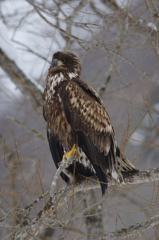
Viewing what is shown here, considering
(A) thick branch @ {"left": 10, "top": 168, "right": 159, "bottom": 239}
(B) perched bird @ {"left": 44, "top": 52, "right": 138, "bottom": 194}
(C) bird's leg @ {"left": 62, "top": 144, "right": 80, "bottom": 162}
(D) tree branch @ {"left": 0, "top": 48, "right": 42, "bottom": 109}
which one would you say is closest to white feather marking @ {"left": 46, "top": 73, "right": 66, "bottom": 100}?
(B) perched bird @ {"left": 44, "top": 52, "right": 138, "bottom": 194}

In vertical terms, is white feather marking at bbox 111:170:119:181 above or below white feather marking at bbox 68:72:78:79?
below

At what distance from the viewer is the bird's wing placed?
13.0 feet

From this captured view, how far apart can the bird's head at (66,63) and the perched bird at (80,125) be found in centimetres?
9

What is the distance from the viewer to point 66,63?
4.36 meters

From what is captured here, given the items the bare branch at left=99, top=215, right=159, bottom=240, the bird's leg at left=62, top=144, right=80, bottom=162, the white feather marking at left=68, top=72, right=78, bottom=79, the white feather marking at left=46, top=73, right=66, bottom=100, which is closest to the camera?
the bare branch at left=99, top=215, right=159, bottom=240

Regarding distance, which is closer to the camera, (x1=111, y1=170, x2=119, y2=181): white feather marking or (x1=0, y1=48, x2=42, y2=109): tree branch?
(x1=111, y1=170, x2=119, y2=181): white feather marking

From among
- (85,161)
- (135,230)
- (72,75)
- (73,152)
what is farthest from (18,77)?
(135,230)

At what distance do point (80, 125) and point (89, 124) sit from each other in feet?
0.36

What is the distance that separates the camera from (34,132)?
24.4ft

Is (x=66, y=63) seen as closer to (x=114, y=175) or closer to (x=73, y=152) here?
(x=73, y=152)

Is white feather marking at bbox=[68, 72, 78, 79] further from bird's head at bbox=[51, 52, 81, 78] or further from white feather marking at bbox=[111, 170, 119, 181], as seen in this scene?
white feather marking at bbox=[111, 170, 119, 181]

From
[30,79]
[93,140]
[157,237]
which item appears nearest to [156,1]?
[93,140]

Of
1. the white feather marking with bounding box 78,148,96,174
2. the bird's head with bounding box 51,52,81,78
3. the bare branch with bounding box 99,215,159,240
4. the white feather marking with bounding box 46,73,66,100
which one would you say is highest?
the bird's head with bounding box 51,52,81,78

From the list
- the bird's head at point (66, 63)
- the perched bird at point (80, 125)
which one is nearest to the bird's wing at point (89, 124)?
the perched bird at point (80, 125)
